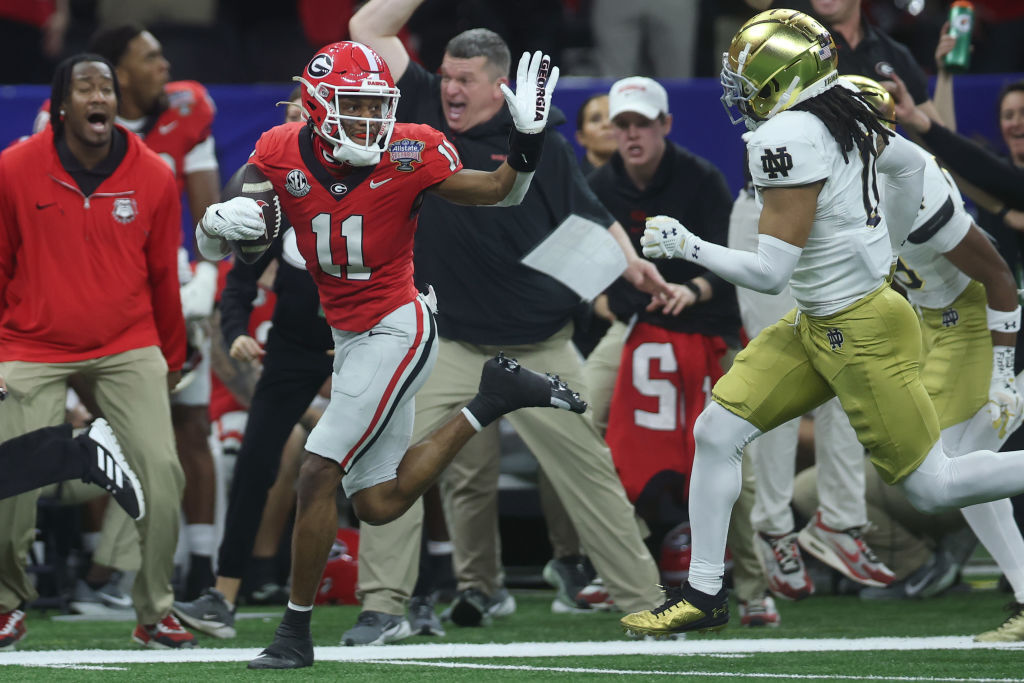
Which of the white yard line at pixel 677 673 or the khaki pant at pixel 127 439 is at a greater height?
the khaki pant at pixel 127 439

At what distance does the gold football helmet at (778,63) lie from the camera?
16.1 feet

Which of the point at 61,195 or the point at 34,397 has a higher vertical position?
the point at 61,195

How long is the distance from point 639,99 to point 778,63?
2072 millimetres

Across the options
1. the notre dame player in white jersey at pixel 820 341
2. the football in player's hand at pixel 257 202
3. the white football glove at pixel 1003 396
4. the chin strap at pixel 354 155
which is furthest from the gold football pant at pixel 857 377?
the football in player's hand at pixel 257 202

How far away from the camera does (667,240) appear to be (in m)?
4.75

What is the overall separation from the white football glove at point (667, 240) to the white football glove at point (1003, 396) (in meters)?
1.52

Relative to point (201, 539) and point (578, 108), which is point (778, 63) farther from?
point (578, 108)

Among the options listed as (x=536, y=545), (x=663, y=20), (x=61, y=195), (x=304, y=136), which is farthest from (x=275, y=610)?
(x=663, y=20)

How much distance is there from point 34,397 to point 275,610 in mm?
1922

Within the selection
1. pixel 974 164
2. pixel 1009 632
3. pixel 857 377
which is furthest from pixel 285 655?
pixel 974 164

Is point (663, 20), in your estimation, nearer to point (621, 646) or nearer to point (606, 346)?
point (606, 346)

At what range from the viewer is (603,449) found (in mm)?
6113

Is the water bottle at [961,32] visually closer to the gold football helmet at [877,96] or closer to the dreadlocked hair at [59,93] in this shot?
the gold football helmet at [877,96]

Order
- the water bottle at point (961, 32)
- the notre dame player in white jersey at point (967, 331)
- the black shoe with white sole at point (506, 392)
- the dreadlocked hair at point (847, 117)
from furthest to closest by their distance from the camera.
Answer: the water bottle at point (961, 32) < the notre dame player in white jersey at point (967, 331) < the black shoe with white sole at point (506, 392) < the dreadlocked hair at point (847, 117)
